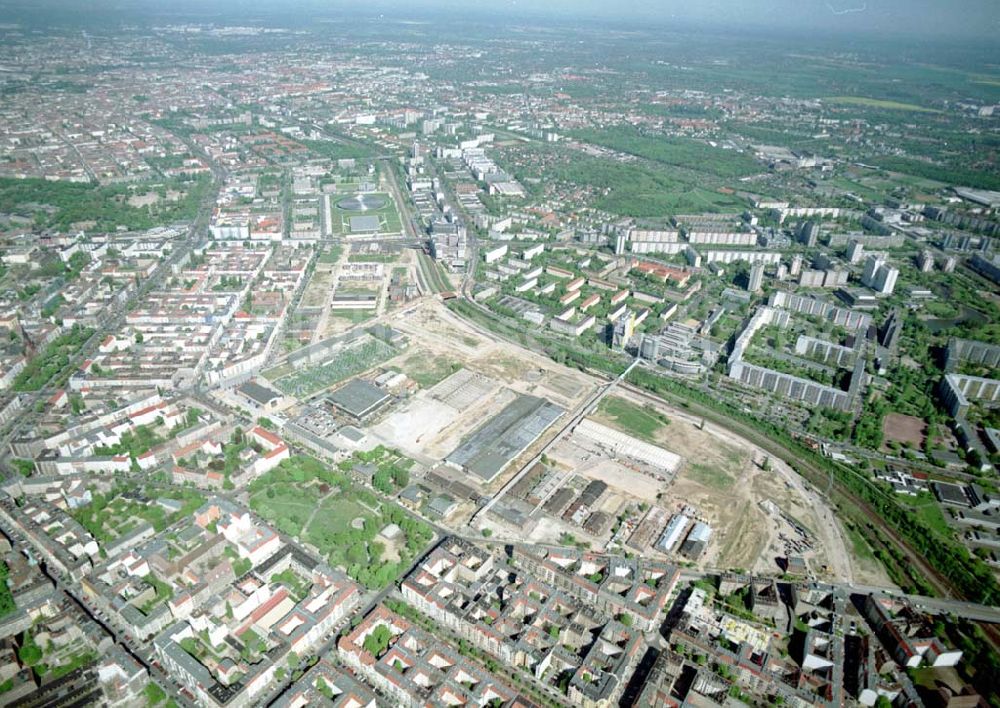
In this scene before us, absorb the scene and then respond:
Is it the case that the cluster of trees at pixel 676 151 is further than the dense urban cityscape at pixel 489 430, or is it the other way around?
the cluster of trees at pixel 676 151

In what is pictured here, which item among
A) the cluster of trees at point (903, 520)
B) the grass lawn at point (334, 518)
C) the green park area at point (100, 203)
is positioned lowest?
the grass lawn at point (334, 518)

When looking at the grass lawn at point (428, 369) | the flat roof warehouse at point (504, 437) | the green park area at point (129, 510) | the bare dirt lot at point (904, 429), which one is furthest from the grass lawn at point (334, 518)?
the bare dirt lot at point (904, 429)

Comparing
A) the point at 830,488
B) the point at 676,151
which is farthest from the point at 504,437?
the point at 676,151

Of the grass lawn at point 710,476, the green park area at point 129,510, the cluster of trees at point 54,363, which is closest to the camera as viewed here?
the green park area at point 129,510

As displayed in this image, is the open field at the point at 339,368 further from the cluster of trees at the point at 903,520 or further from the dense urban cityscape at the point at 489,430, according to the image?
the cluster of trees at the point at 903,520

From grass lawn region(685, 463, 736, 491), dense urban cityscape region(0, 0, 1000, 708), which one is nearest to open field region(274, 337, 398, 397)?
dense urban cityscape region(0, 0, 1000, 708)

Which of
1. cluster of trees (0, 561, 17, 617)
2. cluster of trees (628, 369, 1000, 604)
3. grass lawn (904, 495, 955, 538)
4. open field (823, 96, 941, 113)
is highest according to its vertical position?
open field (823, 96, 941, 113)

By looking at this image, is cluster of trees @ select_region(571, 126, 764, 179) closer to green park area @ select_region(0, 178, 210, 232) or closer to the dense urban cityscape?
the dense urban cityscape

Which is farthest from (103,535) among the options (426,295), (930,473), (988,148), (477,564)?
(988,148)
